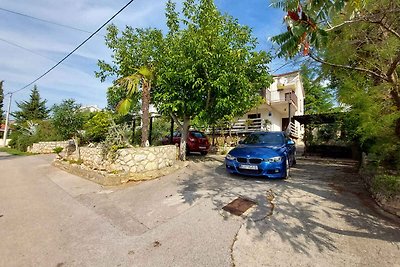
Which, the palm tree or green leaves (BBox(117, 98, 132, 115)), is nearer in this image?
the palm tree

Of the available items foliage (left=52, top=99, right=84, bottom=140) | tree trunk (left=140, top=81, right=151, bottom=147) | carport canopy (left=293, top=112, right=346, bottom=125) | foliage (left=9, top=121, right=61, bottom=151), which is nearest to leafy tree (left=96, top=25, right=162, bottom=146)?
tree trunk (left=140, top=81, right=151, bottom=147)

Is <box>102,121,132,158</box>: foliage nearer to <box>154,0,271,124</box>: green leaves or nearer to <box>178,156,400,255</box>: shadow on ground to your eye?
<box>154,0,271,124</box>: green leaves

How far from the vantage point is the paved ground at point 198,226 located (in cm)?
325

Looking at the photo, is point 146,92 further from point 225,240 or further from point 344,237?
point 344,237

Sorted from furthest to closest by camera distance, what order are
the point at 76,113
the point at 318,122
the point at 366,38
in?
the point at 318,122 < the point at 76,113 < the point at 366,38

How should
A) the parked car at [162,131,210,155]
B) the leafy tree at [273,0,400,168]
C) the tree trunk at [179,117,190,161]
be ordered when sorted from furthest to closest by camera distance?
the parked car at [162,131,210,155], the tree trunk at [179,117,190,161], the leafy tree at [273,0,400,168]

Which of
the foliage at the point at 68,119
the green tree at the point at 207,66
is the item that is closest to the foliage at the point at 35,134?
the foliage at the point at 68,119

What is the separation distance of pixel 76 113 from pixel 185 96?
6.36 meters

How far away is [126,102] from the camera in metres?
9.52

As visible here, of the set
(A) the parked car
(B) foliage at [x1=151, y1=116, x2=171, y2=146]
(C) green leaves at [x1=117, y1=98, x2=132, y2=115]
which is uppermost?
(C) green leaves at [x1=117, y1=98, x2=132, y2=115]

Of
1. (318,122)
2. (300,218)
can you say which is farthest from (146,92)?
(318,122)

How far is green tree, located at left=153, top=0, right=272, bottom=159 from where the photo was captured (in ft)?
27.5

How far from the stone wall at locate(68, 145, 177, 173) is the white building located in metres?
11.3

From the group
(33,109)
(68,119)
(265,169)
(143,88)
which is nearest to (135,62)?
(143,88)
